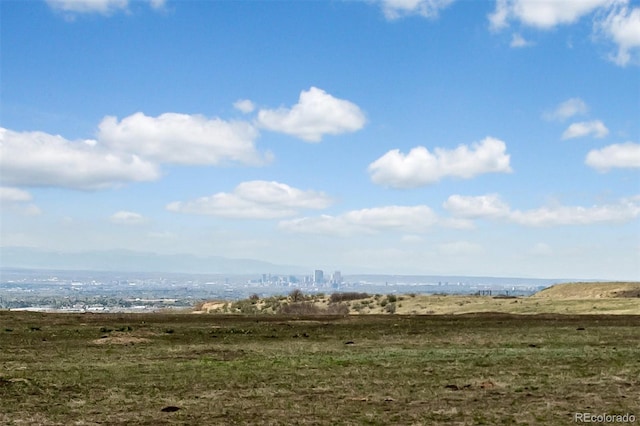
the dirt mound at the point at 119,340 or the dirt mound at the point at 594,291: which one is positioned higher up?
the dirt mound at the point at 594,291

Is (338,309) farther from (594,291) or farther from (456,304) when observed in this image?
(594,291)

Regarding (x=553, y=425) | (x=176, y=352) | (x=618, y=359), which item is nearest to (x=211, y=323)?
(x=176, y=352)

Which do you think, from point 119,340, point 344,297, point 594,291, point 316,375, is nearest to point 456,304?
point 344,297

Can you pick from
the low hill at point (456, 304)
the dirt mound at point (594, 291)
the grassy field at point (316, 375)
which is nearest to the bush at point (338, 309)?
the low hill at point (456, 304)

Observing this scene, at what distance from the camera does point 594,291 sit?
9494 centimetres

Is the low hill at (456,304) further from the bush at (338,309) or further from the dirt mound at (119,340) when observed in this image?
the dirt mound at (119,340)

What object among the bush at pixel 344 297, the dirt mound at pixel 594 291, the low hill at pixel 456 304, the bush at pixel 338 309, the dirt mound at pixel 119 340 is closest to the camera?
the dirt mound at pixel 119 340

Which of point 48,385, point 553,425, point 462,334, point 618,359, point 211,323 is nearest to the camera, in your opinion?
point 553,425

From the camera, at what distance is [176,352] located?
27.4 m

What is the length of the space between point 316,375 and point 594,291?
83.8 m

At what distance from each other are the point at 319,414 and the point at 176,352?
526 inches

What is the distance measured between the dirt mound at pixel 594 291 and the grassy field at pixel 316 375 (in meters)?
57.3

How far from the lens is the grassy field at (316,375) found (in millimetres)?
15531

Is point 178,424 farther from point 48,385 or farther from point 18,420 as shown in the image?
point 48,385
